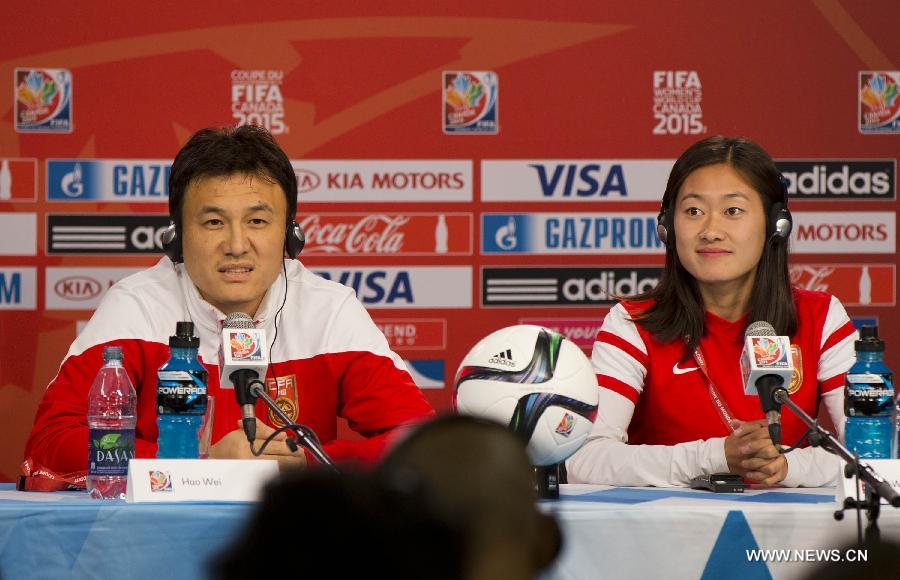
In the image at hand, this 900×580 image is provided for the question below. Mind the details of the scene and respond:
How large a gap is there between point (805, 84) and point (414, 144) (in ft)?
4.91

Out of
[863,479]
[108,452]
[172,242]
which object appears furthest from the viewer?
[172,242]

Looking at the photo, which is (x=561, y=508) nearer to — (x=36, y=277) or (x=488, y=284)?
(x=488, y=284)

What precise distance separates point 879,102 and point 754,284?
1.97 m

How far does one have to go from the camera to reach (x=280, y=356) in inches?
114

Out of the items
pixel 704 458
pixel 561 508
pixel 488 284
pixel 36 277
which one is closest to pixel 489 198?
pixel 488 284

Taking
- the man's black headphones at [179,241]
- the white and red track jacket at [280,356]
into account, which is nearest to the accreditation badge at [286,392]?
the white and red track jacket at [280,356]

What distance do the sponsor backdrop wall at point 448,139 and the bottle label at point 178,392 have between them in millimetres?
2177

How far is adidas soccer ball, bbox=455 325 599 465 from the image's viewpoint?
217cm

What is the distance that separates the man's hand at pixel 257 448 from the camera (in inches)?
91.2

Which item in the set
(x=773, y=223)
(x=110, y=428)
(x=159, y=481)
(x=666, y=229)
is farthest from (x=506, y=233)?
(x=159, y=481)

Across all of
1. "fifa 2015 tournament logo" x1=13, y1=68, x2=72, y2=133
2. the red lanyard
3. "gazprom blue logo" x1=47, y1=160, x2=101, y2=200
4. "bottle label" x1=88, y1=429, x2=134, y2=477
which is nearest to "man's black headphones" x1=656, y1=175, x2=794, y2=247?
the red lanyard

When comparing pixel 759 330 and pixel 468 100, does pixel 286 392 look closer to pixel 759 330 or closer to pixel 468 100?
pixel 759 330

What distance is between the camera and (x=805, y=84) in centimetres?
473

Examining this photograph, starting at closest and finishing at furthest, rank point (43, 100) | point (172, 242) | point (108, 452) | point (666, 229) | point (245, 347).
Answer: point (245, 347), point (108, 452), point (172, 242), point (666, 229), point (43, 100)
